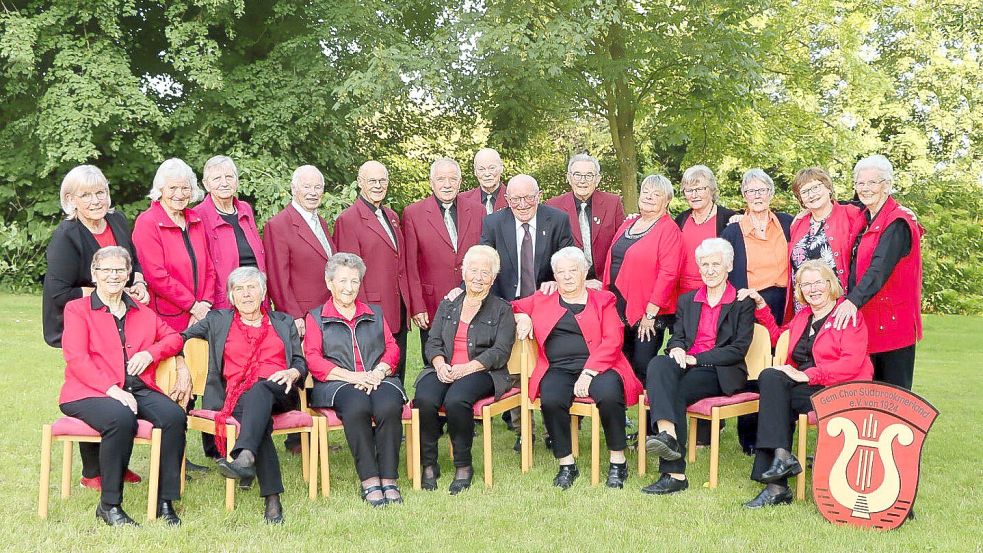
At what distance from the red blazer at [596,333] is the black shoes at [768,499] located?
2.81 ft

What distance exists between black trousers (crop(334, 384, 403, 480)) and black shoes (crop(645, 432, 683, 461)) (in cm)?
130

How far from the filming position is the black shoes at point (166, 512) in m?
4.05

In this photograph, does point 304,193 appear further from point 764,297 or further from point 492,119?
point 492,119

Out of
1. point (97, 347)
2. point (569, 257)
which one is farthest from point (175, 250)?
point (569, 257)

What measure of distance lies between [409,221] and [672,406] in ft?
6.79

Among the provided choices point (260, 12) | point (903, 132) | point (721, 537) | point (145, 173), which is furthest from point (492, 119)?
point (721, 537)

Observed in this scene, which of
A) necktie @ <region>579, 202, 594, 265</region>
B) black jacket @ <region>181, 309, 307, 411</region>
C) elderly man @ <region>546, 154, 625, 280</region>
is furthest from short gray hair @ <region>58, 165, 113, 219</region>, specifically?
necktie @ <region>579, 202, 594, 265</region>

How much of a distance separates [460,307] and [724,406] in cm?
156

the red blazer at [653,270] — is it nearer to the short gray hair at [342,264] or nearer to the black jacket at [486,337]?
the black jacket at [486,337]

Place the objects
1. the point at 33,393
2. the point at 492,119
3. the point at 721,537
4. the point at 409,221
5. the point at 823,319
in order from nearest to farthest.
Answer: the point at 721,537, the point at 823,319, the point at 409,221, the point at 33,393, the point at 492,119

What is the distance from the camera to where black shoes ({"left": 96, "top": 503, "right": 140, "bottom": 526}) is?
3980 mm

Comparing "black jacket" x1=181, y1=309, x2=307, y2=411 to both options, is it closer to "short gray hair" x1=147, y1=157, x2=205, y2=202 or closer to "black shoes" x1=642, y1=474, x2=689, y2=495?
"short gray hair" x1=147, y1=157, x2=205, y2=202

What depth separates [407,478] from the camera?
4.88 metres

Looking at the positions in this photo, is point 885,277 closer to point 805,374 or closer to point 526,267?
point 805,374
